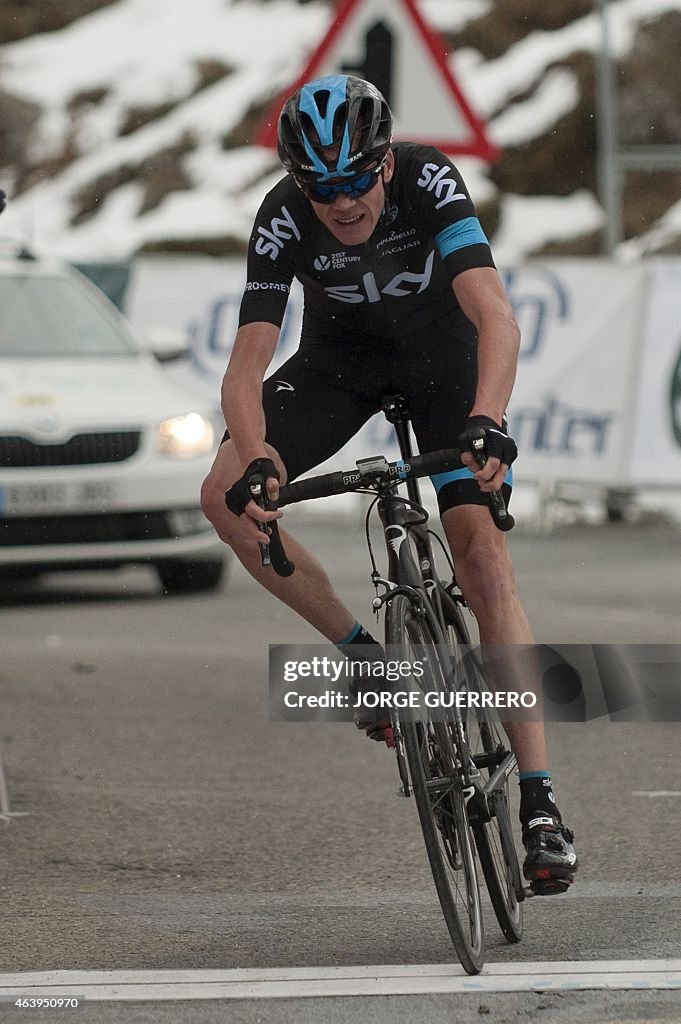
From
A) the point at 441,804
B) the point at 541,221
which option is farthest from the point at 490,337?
the point at 541,221

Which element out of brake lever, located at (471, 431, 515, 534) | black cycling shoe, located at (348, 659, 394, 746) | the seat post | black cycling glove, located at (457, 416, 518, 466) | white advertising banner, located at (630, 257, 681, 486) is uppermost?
white advertising banner, located at (630, 257, 681, 486)

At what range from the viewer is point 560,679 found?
25.5 ft

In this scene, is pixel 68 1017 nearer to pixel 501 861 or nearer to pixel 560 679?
pixel 501 861

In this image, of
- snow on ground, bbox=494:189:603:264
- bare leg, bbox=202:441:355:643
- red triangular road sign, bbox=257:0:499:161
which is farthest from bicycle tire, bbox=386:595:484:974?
snow on ground, bbox=494:189:603:264

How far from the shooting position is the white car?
36.1 ft

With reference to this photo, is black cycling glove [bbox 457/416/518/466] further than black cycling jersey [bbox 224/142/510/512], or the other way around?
black cycling jersey [bbox 224/142/510/512]

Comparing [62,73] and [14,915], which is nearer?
[14,915]

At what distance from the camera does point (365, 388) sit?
16.8 feet

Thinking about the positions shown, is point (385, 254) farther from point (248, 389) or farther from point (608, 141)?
point (608, 141)

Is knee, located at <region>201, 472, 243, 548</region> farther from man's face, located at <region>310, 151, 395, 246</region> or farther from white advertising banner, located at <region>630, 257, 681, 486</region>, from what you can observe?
white advertising banner, located at <region>630, 257, 681, 486</region>

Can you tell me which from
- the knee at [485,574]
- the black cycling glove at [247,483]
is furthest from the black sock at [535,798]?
the black cycling glove at [247,483]

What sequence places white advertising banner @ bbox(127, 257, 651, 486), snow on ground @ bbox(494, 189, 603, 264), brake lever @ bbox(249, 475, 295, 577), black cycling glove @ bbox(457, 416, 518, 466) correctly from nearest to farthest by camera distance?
black cycling glove @ bbox(457, 416, 518, 466) → brake lever @ bbox(249, 475, 295, 577) → white advertising banner @ bbox(127, 257, 651, 486) → snow on ground @ bbox(494, 189, 603, 264)

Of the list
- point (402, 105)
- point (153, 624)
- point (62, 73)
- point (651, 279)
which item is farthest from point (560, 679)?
point (62, 73)

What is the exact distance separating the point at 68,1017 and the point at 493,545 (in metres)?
1.40
